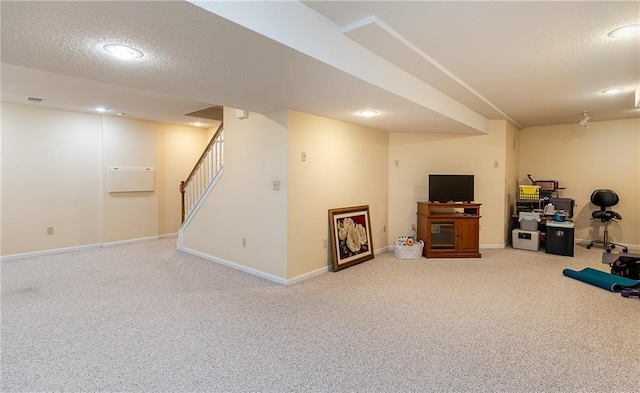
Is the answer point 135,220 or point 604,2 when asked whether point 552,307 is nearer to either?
point 604,2

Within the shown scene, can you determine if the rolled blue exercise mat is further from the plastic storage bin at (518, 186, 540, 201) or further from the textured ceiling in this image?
the textured ceiling

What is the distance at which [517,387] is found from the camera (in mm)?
2115

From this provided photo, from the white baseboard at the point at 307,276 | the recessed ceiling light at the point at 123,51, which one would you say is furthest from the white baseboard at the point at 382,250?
the recessed ceiling light at the point at 123,51

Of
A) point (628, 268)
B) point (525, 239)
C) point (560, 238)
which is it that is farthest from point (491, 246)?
point (628, 268)

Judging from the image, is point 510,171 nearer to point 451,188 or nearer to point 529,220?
point 529,220

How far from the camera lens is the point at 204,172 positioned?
5.89 meters

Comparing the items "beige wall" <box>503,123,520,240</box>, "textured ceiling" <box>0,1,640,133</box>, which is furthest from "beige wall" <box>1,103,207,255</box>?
"beige wall" <box>503,123,520,240</box>

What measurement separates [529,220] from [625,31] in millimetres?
4217

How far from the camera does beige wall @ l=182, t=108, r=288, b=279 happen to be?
4.12m

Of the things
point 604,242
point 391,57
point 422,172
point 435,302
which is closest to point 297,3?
point 391,57

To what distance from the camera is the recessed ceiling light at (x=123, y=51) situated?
6.75 feet

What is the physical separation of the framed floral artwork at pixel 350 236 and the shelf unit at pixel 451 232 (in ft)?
3.28

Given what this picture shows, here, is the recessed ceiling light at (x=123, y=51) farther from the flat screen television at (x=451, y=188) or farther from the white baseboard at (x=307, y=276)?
the flat screen television at (x=451, y=188)

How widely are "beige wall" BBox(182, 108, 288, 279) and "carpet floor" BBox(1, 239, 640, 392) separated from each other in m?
0.38
